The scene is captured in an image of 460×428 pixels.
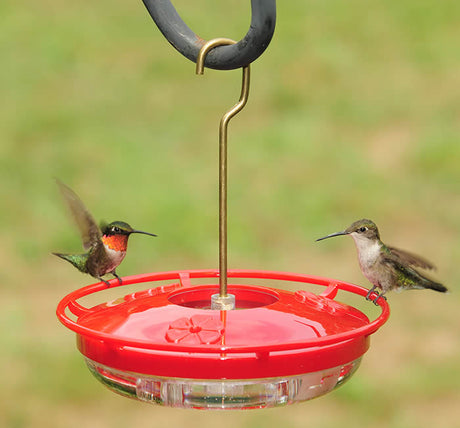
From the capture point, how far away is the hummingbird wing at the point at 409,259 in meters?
2.77

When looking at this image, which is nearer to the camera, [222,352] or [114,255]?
[222,352]

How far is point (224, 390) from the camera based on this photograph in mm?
2104

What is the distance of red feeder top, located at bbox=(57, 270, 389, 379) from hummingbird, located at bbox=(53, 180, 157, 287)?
49 centimetres

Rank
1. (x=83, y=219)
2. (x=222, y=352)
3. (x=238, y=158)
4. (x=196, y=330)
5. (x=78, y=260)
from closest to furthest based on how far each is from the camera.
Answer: (x=222, y=352) < (x=196, y=330) < (x=83, y=219) < (x=78, y=260) < (x=238, y=158)

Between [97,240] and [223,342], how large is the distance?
4.07 ft

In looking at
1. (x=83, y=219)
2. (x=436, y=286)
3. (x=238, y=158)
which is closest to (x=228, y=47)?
(x=83, y=219)

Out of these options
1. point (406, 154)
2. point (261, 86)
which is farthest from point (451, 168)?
point (261, 86)

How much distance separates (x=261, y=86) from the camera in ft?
37.3

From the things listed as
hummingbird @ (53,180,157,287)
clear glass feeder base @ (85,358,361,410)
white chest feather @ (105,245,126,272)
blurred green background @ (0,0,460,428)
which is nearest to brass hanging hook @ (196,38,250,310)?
clear glass feeder base @ (85,358,361,410)

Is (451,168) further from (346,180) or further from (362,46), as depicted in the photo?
(362,46)

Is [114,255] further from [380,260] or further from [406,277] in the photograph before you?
[406,277]

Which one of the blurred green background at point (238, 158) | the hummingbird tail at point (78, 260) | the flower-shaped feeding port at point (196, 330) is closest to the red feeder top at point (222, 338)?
Result: the flower-shaped feeding port at point (196, 330)

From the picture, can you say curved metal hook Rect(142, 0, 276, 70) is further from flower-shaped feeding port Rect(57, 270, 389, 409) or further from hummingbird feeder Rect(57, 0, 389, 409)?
flower-shaped feeding port Rect(57, 270, 389, 409)

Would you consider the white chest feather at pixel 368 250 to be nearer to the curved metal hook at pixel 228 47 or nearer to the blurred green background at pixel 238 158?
the curved metal hook at pixel 228 47
